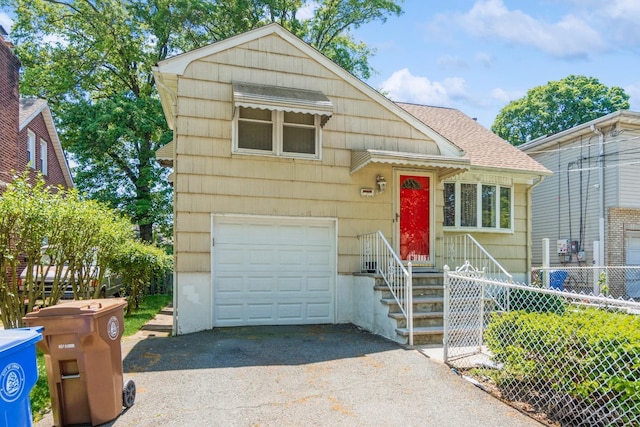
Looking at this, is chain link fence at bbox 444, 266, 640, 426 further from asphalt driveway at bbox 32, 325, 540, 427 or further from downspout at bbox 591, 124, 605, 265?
downspout at bbox 591, 124, 605, 265

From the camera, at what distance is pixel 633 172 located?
46.6ft

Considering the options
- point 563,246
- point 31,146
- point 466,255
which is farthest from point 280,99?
point 31,146

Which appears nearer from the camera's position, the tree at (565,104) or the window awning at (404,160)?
the window awning at (404,160)

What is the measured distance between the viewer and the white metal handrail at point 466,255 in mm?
9562

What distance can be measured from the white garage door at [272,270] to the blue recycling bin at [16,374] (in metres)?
4.68

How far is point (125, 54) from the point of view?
18.6 m

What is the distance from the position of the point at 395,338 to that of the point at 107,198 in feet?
52.7

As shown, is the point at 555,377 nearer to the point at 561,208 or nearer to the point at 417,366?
the point at 417,366

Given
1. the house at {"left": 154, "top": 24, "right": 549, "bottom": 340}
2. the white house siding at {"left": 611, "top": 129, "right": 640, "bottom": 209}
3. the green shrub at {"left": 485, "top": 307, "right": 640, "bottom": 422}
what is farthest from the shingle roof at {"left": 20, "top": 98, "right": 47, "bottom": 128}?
the white house siding at {"left": 611, "top": 129, "right": 640, "bottom": 209}

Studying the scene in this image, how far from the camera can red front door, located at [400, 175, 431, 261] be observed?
29.4 ft

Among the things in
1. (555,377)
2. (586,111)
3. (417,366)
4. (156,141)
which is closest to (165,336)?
(417,366)

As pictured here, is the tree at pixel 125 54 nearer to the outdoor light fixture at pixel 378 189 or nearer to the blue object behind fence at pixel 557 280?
the outdoor light fixture at pixel 378 189

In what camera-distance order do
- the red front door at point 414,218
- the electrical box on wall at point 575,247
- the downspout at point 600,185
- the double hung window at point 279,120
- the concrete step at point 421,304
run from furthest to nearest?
the electrical box on wall at point 575,247 → the downspout at point 600,185 → the red front door at point 414,218 → the double hung window at point 279,120 → the concrete step at point 421,304

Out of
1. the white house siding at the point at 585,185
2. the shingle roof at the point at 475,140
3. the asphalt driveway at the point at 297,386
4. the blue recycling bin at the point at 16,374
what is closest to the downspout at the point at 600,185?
the white house siding at the point at 585,185
